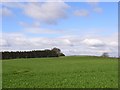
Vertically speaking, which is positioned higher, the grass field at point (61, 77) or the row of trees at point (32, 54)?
the row of trees at point (32, 54)

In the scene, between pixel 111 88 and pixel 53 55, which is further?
pixel 53 55

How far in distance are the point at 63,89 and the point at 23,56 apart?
95.3 meters

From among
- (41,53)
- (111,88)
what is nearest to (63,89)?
(111,88)

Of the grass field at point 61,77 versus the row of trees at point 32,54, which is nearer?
the grass field at point 61,77

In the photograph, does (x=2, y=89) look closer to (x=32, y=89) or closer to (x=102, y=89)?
(x=32, y=89)

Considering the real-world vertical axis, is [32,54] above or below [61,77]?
above

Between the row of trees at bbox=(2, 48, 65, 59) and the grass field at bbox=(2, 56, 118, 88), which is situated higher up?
the row of trees at bbox=(2, 48, 65, 59)

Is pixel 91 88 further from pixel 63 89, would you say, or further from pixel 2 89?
pixel 2 89

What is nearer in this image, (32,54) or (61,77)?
(61,77)

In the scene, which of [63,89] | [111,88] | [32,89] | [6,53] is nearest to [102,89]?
[111,88]

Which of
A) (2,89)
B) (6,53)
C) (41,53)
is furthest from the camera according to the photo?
(41,53)

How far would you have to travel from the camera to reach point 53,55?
123m

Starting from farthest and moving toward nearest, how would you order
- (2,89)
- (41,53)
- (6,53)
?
1. (41,53)
2. (6,53)
3. (2,89)

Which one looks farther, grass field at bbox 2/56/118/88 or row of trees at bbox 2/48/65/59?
row of trees at bbox 2/48/65/59
